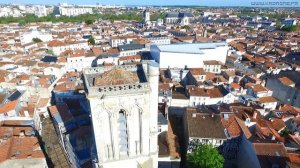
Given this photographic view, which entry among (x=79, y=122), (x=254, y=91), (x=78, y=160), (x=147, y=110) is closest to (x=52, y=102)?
(x=79, y=122)

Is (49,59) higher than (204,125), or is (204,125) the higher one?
(49,59)

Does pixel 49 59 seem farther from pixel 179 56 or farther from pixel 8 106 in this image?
pixel 179 56

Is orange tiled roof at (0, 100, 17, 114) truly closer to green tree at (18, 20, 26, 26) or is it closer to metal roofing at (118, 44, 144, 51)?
metal roofing at (118, 44, 144, 51)

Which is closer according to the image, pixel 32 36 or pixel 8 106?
pixel 8 106

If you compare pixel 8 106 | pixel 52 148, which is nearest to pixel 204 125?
pixel 52 148

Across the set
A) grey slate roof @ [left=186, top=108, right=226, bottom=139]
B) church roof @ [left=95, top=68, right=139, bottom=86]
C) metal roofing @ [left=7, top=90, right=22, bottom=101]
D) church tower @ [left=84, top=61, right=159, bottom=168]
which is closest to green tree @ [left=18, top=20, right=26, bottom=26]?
metal roofing @ [left=7, top=90, right=22, bottom=101]

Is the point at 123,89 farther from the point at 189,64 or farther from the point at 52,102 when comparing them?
the point at 189,64

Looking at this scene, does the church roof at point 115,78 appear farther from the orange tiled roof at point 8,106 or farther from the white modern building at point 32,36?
the white modern building at point 32,36

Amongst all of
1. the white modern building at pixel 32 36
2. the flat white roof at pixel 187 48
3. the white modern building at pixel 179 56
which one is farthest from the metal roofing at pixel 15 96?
the white modern building at pixel 32 36
